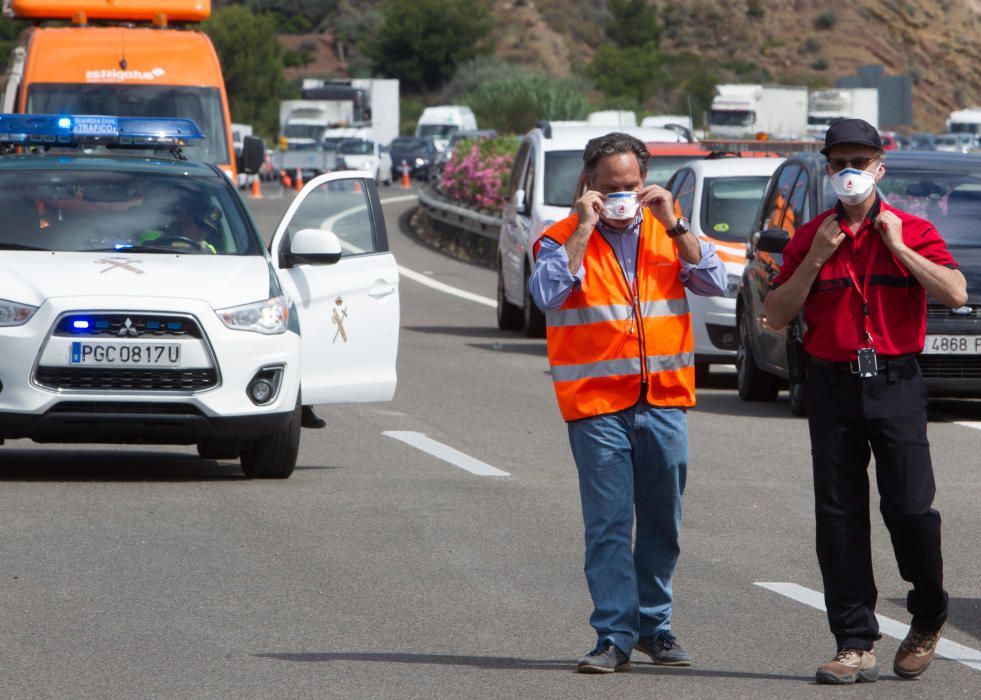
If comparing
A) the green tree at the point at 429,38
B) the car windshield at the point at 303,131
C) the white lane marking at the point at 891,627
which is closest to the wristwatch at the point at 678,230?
the white lane marking at the point at 891,627

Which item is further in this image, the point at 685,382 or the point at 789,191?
the point at 789,191

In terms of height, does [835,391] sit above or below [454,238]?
above

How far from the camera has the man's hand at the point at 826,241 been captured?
630 centimetres

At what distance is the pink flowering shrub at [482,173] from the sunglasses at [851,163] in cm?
2704

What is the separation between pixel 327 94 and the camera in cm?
8219

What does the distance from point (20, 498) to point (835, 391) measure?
4.91 meters

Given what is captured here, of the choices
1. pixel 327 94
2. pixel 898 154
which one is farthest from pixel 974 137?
pixel 898 154

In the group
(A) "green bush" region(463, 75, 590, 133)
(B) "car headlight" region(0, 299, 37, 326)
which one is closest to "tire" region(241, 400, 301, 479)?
(B) "car headlight" region(0, 299, 37, 326)

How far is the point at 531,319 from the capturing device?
20.8 metres

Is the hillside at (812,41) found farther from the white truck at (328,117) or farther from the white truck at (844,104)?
the white truck at (328,117)

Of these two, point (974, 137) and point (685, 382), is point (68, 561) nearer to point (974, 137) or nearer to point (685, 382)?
point (685, 382)

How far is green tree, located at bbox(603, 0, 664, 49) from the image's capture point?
12494cm

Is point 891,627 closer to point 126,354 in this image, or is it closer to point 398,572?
point 398,572

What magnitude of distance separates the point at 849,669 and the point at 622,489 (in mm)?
838
